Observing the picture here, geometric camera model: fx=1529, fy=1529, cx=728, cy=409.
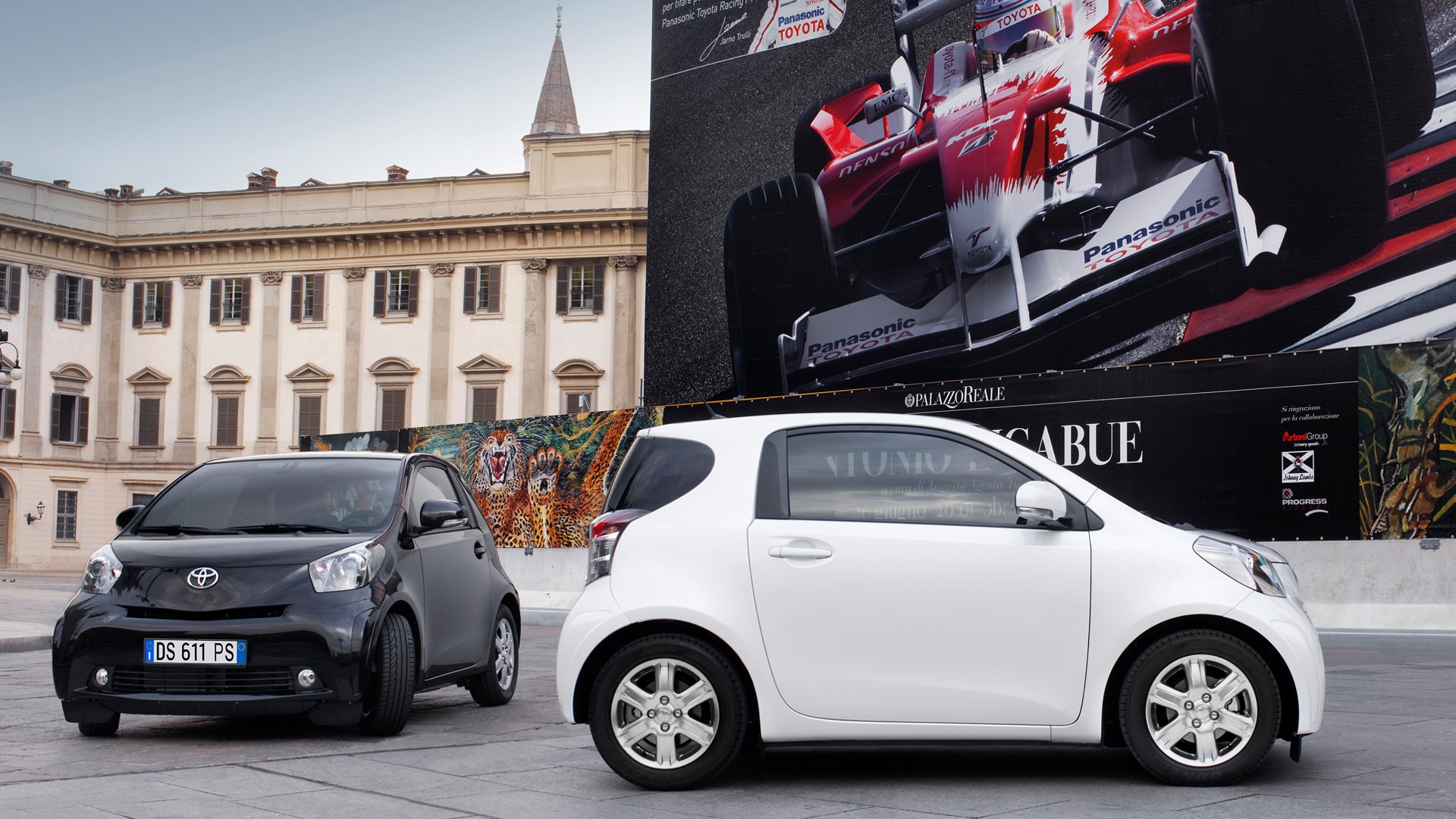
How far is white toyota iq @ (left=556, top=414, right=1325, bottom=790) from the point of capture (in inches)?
236

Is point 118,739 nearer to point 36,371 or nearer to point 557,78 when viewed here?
point 36,371

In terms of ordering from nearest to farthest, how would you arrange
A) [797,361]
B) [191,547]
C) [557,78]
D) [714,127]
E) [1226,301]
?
[191,547], [1226,301], [797,361], [714,127], [557,78]

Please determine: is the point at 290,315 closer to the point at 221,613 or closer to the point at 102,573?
the point at 102,573

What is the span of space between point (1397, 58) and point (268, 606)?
20026mm

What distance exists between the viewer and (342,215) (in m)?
55.3

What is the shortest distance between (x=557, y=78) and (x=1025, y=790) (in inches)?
2854

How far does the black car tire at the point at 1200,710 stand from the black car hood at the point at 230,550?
4121mm

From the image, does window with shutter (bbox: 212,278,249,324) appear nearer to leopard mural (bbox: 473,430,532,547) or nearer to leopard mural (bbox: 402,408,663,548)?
leopard mural (bbox: 402,408,663,548)

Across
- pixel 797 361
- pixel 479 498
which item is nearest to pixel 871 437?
pixel 479 498

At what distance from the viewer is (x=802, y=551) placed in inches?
241

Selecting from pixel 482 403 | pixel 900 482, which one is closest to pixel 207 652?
pixel 900 482

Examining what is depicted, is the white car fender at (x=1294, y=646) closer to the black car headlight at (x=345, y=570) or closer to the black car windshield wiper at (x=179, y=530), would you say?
the black car headlight at (x=345, y=570)

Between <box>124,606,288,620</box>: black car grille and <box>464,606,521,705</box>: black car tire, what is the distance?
214 cm

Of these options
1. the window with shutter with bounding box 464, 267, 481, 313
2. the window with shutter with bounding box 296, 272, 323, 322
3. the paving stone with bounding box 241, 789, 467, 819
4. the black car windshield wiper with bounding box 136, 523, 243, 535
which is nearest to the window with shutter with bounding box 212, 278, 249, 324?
the window with shutter with bounding box 296, 272, 323, 322
